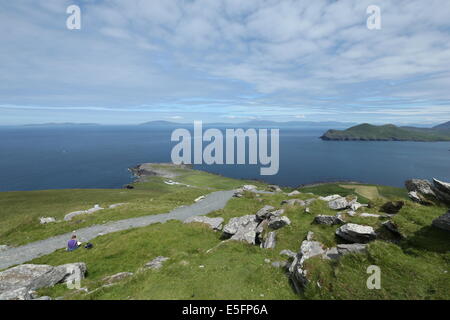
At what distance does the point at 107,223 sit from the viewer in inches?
1355

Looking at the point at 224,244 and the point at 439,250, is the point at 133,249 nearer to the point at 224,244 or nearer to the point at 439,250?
the point at 224,244

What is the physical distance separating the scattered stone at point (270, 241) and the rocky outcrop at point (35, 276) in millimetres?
17656

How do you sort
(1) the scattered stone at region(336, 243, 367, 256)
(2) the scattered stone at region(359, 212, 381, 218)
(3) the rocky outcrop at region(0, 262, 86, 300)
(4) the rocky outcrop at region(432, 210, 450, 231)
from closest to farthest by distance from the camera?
(1) the scattered stone at region(336, 243, 367, 256), (4) the rocky outcrop at region(432, 210, 450, 231), (3) the rocky outcrop at region(0, 262, 86, 300), (2) the scattered stone at region(359, 212, 381, 218)

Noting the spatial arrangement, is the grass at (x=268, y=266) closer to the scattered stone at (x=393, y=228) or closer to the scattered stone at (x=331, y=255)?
the scattered stone at (x=393, y=228)

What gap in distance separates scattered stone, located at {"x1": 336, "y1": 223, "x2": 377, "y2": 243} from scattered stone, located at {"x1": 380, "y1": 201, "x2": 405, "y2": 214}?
709 centimetres

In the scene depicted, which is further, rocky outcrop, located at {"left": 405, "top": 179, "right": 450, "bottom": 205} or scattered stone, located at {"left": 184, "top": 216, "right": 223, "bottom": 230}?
scattered stone, located at {"left": 184, "top": 216, "right": 223, "bottom": 230}

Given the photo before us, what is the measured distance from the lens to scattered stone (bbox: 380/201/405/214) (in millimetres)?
22222

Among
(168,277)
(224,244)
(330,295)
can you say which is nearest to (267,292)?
(330,295)

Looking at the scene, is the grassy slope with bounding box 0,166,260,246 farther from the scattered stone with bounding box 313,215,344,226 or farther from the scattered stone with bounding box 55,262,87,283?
the scattered stone with bounding box 313,215,344,226

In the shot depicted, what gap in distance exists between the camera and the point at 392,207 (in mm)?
22984

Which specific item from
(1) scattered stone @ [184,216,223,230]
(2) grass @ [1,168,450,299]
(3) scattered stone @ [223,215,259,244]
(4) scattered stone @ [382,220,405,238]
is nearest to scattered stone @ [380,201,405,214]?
(2) grass @ [1,168,450,299]

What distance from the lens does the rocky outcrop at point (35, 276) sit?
15718mm

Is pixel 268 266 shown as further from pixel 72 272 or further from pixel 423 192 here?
pixel 423 192
